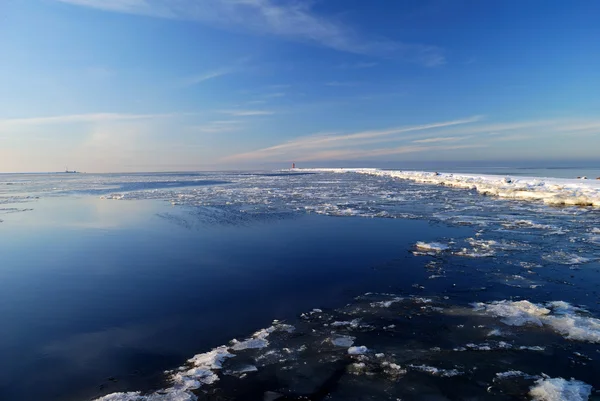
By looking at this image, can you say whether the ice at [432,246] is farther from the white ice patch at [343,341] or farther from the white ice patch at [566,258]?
the white ice patch at [343,341]

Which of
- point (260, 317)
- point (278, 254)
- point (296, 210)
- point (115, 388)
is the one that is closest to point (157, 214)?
point (296, 210)

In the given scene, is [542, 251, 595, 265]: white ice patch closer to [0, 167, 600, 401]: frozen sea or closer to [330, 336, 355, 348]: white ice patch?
[0, 167, 600, 401]: frozen sea

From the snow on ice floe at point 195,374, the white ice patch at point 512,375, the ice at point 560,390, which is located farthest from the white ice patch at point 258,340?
the ice at point 560,390

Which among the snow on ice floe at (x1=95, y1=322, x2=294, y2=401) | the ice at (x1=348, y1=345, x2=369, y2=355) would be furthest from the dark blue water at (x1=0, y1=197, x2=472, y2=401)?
the ice at (x1=348, y1=345, x2=369, y2=355)

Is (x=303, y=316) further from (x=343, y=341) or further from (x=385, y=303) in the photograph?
(x=385, y=303)

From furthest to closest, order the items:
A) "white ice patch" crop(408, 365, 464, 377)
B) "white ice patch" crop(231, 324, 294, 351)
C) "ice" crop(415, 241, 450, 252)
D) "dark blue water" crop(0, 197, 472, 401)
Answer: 1. "ice" crop(415, 241, 450, 252)
2. "white ice patch" crop(231, 324, 294, 351)
3. "dark blue water" crop(0, 197, 472, 401)
4. "white ice patch" crop(408, 365, 464, 377)

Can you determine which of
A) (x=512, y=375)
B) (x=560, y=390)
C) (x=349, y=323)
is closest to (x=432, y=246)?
(x=349, y=323)
